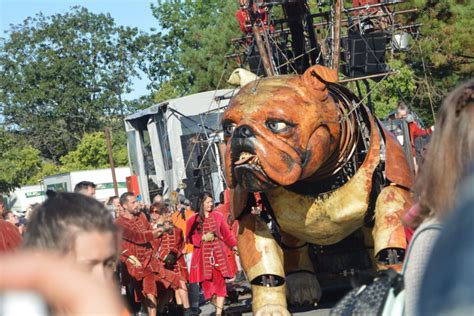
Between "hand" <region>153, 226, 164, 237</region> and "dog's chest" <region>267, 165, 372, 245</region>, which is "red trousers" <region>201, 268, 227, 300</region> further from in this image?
"dog's chest" <region>267, 165, 372, 245</region>

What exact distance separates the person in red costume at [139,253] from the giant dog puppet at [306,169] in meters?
3.41

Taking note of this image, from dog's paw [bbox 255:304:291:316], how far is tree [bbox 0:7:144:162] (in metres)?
64.5

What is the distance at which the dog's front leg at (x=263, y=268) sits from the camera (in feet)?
30.3

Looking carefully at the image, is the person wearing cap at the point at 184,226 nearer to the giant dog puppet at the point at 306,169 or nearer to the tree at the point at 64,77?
the giant dog puppet at the point at 306,169

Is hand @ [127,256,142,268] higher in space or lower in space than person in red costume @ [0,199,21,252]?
lower

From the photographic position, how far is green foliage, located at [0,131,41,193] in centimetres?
5037

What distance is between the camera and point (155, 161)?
26.4 m

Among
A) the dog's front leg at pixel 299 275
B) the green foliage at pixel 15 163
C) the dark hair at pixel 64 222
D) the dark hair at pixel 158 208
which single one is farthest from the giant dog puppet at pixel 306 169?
the green foliage at pixel 15 163

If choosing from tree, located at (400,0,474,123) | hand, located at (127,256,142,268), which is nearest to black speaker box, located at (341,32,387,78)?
hand, located at (127,256,142,268)

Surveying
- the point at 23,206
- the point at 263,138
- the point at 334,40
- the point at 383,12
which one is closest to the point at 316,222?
the point at 263,138

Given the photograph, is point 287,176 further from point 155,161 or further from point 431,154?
point 155,161

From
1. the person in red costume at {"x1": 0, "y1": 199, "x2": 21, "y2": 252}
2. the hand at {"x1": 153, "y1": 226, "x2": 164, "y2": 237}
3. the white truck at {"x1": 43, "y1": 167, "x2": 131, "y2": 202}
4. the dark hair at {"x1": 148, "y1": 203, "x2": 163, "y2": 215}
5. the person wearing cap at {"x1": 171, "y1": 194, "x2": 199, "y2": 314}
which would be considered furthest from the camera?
the white truck at {"x1": 43, "y1": 167, "x2": 131, "y2": 202}

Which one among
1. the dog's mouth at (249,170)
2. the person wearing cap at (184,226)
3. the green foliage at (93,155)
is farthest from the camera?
the green foliage at (93,155)

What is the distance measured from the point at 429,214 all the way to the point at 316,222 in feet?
19.6
